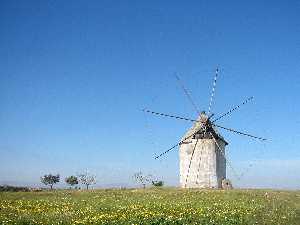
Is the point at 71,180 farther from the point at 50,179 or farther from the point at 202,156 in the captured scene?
the point at 202,156

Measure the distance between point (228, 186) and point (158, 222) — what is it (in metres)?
42.6

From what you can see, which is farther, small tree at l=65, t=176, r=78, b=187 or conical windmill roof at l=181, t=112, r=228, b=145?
small tree at l=65, t=176, r=78, b=187

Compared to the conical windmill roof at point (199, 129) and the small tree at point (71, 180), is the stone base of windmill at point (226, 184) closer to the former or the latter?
the conical windmill roof at point (199, 129)

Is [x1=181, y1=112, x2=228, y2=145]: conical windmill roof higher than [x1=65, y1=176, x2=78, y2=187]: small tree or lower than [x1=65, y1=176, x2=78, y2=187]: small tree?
higher

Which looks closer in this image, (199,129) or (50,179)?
(199,129)

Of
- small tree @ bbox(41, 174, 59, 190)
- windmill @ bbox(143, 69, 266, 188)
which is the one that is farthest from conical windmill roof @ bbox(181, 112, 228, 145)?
small tree @ bbox(41, 174, 59, 190)

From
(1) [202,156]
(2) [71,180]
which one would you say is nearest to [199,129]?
(1) [202,156]

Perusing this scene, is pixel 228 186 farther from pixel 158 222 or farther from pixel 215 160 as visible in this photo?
pixel 158 222

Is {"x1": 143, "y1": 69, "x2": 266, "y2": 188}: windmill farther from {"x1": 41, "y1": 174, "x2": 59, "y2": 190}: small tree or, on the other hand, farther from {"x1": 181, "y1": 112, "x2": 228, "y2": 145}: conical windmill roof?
{"x1": 41, "y1": 174, "x2": 59, "y2": 190}: small tree

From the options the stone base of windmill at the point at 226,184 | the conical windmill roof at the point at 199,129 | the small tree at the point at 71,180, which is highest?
the conical windmill roof at the point at 199,129

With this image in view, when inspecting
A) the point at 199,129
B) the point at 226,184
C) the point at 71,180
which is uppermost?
the point at 199,129

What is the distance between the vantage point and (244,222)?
2536 cm

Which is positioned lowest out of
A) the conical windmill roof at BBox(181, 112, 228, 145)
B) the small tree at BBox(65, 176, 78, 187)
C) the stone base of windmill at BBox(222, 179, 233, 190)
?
the stone base of windmill at BBox(222, 179, 233, 190)

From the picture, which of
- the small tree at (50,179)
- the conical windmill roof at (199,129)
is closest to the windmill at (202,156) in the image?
the conical windmill roof at (199,129)
